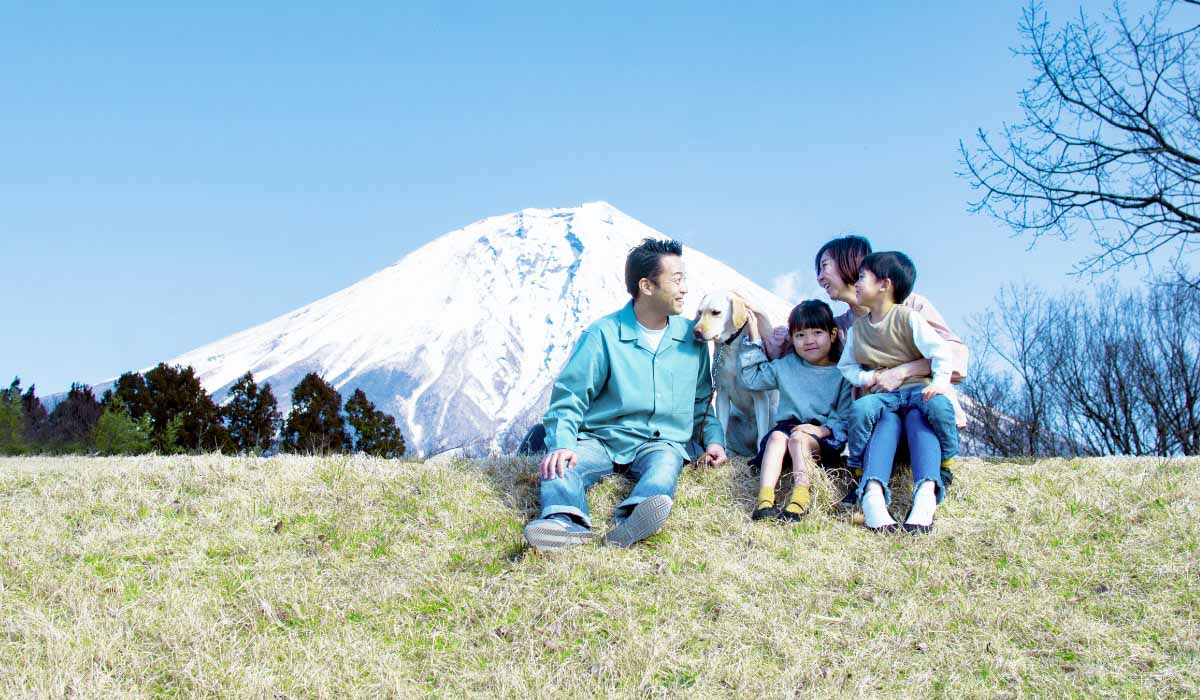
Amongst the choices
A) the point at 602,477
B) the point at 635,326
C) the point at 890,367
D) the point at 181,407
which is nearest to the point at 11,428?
the point at 181,407

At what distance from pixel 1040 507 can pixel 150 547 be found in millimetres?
5400

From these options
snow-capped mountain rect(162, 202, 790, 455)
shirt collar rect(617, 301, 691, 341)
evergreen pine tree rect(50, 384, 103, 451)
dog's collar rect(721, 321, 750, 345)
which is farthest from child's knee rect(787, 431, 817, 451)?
snow-capped mountain rect(162, 202, 790, 455)

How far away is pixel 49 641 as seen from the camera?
14.4 ft

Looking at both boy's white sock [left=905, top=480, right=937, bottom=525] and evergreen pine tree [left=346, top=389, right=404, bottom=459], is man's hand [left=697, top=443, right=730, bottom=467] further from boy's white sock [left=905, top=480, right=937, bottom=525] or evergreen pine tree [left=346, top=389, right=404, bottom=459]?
evergreen pine tree [left=346, top=389, right=404, bottom=459]

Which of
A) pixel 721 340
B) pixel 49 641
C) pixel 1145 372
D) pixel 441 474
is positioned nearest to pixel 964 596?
pixel 721 340

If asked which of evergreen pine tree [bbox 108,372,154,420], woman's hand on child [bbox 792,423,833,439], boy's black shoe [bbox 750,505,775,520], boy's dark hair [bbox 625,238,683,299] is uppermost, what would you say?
evergreen pine tree [bbox 108,372,154,420]

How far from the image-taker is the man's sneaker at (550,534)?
5160mm

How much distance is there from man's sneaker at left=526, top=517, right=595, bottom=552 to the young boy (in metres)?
1.79

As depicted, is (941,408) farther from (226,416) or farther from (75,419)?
(75,419)

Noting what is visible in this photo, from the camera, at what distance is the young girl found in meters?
5.99

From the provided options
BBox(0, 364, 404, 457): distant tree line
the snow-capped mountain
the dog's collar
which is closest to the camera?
the dog's collar

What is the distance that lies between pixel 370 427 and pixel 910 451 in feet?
68.2

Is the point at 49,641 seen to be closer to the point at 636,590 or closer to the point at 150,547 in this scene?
the point at 150,547

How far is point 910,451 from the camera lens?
583 cm
